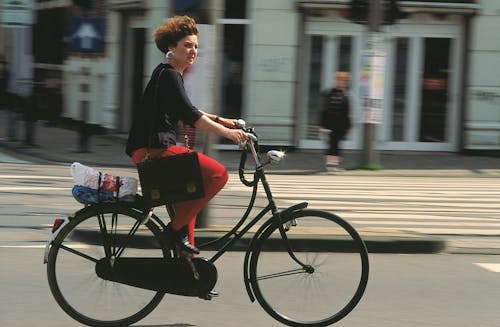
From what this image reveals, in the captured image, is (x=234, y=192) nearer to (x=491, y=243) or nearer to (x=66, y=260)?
(x=491, y=243)

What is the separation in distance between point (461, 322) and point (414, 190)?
833cm

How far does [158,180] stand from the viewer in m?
5.15

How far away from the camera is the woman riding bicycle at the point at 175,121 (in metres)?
5.08

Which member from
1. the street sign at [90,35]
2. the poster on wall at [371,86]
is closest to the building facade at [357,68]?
Answer: the street sign at [90,35]

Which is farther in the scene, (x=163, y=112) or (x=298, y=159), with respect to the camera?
(x=298, y=159)

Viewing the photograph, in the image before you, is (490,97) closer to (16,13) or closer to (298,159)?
(298,159)

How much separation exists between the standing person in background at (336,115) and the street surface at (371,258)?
202 cm

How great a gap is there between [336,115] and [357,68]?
370 centimetres

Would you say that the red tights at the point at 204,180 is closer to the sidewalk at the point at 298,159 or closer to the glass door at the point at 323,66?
the sidewalk at the point at 298,159

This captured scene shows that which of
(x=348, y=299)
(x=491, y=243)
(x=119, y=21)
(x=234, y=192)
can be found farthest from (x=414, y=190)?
(x=119, y=21)

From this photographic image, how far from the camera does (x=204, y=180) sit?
17.0ft

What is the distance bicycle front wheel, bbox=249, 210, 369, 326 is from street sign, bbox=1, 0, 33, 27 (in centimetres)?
1463

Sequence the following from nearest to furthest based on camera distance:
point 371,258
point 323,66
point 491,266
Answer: point 491,266 → point 371,258 → point 323,66

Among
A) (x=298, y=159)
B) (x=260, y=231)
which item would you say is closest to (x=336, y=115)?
(x=298, y=159)
